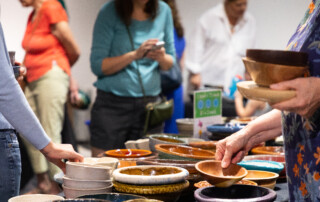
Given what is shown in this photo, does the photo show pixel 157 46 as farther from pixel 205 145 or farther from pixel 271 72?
pixel 271 72

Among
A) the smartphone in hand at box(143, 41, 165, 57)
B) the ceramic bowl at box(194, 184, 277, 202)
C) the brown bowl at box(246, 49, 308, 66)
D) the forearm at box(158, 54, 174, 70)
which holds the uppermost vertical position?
the brown bowl at box(246, 49, 308, 66)

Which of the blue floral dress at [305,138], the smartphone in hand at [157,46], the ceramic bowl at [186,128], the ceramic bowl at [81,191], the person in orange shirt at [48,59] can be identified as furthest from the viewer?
the person in orange shirt at [48,59]

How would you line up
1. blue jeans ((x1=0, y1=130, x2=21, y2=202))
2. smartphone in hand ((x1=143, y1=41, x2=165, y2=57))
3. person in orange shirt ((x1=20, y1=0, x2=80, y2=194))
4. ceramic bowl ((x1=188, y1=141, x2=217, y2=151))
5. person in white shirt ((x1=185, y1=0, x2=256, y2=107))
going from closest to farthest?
1. blue jeans ((x1=0, y1=130, x2=21, y2=202))
2. ceramic bowl ((x1=188, y1=141, x2=217, y2=151))
3. smartphone in hand ((x1=143, y1=41, x2=165, y2=57))
4. person in orange shirt ((x1=20, y1=0, x2=80, y2=194))
5. person in white shirt ((x1=185, y1=0, x2=256, y2=107))

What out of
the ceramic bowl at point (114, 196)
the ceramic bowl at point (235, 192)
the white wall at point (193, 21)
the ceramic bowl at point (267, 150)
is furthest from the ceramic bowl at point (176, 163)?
the white wall at point (193, 21)

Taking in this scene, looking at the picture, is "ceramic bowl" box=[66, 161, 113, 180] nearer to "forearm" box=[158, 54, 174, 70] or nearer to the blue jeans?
the blue jeans

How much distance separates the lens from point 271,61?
1.14 metres

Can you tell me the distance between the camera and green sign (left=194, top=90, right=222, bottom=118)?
242 cm

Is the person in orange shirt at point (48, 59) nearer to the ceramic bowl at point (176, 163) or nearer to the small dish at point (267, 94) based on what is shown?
the ceramic bowl at point (176, 163)

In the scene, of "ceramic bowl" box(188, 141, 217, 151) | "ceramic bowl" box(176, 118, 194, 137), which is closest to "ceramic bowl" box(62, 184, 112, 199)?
"ceramic bowl" box(188, 141, 217, 151)

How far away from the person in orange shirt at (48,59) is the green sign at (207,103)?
1377mm

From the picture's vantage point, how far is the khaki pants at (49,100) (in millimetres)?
3523

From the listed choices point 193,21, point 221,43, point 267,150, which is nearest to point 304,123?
point 267,150

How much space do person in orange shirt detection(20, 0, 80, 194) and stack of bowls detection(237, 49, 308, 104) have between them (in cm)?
251

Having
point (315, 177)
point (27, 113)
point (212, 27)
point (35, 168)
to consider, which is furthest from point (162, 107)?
point (212, 27)
